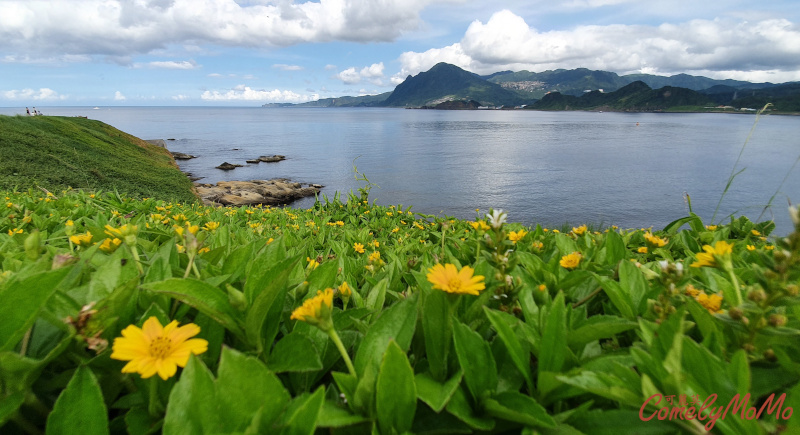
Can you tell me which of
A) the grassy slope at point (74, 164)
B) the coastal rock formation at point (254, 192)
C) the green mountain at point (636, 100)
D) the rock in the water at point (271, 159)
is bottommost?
the coastal rock formation at point (254, 192)

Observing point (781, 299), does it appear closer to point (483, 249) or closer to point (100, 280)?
point (483, 249)

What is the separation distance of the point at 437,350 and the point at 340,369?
0.99 feet

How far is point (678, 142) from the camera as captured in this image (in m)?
55.0

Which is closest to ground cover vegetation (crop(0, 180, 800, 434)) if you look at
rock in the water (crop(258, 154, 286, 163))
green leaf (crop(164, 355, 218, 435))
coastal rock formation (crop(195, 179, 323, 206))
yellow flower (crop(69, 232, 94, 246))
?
green leaf (crop(164, 355, 218, 435))

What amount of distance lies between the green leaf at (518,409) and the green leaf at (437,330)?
156mm

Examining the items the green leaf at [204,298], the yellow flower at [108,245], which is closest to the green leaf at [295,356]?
the green leaf at [204,298]

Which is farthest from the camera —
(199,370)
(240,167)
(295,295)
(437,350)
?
(240,167)

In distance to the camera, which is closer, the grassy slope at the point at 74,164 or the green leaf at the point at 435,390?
the green leaf at the point at 435,390

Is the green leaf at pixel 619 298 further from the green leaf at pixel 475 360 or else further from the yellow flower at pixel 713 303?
the green leaf at pixel 475 360

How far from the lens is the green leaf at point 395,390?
0.80 m

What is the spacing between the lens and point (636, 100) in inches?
6137

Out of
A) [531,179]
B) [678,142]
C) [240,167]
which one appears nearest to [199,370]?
[531,179]

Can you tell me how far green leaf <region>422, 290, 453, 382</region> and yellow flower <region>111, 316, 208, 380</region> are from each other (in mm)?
529

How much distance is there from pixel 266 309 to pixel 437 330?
0.44 meters
